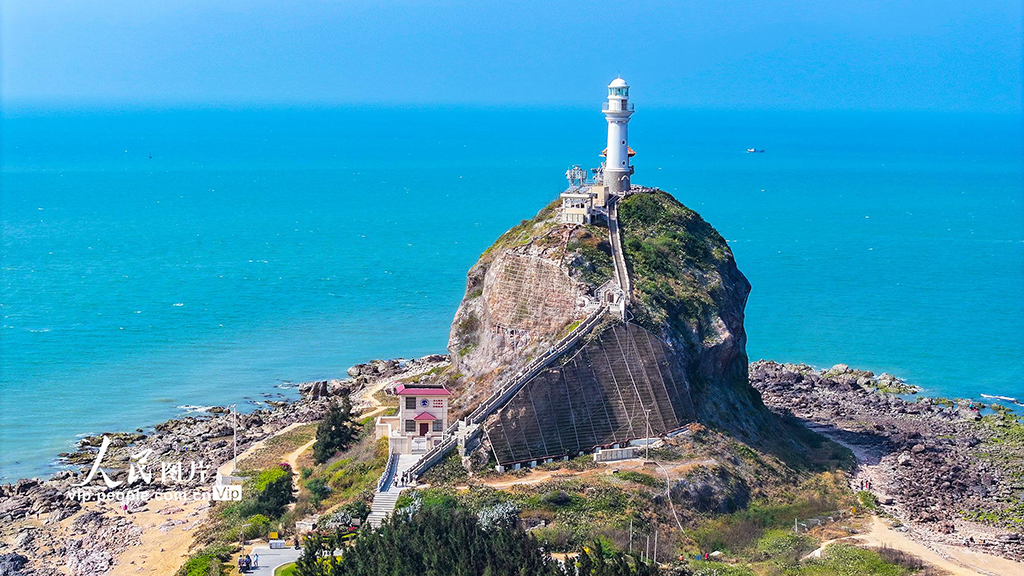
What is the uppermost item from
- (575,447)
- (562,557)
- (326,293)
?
(326,293)

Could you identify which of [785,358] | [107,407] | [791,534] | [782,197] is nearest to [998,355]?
[785,358]

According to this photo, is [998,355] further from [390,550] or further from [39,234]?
[39,234]

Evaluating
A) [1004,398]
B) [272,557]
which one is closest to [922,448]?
[1004,398]

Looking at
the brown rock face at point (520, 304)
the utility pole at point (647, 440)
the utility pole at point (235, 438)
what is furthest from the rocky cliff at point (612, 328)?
the utility pole at point (235, 438)

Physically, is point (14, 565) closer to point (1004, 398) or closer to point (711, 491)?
point (711, 491)

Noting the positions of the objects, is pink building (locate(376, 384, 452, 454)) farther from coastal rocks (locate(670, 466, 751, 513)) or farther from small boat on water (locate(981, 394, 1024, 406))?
small boat on water (locate(981, 394, 1024, 406))
